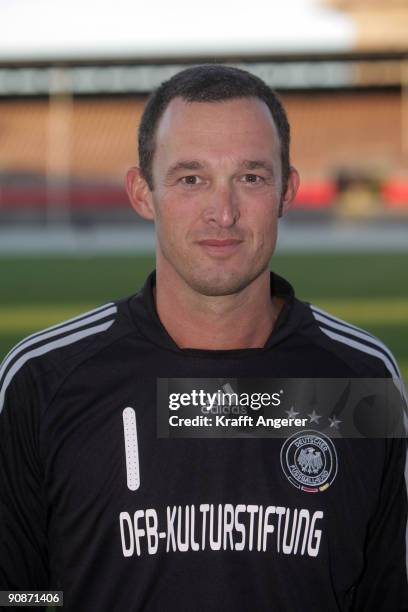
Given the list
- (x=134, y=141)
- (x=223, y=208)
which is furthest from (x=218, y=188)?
(x=134, y=141)

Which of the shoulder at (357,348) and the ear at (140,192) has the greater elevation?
the ear at (140,192)

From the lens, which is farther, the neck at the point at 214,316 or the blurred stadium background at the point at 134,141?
the blurred stadium background at the point at 134,141

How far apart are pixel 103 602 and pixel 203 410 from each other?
1.25 feet

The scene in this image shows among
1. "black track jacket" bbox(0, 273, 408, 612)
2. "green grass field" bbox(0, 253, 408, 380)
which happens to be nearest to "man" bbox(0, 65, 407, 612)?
"black track jacket" bbox(0, 273, 408, 612)

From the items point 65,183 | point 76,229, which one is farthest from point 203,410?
point 65,183

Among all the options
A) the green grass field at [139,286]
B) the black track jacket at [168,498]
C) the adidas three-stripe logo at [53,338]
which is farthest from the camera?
the green grass field at [139,286]

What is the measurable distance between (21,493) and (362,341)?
694 millimetres

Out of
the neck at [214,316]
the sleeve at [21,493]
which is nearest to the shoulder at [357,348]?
the neck at [214,316]

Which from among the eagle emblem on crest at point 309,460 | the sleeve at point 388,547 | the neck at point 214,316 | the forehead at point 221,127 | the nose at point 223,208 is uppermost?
the forehead at point 221,127

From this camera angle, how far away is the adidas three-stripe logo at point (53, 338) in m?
1.94

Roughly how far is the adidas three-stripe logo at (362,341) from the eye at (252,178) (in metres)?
0.32

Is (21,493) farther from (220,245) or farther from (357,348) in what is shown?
(357,348)

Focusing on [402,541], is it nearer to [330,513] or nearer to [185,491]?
[330,513]

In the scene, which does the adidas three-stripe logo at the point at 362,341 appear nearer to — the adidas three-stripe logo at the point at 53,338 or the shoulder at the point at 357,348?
the shoulder at the point at 357,348
